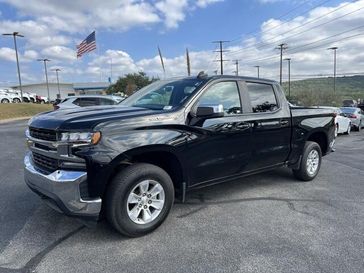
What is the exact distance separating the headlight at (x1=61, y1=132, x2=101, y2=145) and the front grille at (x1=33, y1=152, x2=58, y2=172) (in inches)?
12.6

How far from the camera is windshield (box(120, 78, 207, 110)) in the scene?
15.2 feet

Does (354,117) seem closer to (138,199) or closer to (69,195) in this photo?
(138,199)

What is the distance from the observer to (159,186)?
164 inches

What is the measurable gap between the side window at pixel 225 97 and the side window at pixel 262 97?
0.33 m

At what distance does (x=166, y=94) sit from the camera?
4961 millimetres

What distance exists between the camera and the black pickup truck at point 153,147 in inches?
145

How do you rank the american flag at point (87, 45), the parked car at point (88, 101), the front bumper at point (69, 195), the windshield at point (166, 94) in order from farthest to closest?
the american flag at point (87, 45)
the parked car at point (88, 101)
the windshield at point (166, 94)
the front bumper at point (69, 195)

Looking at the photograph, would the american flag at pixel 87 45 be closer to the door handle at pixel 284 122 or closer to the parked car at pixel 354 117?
the parked car at pixel 354 117

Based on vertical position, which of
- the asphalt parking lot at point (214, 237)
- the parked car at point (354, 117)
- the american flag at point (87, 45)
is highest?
the american flag at point (87, 45)

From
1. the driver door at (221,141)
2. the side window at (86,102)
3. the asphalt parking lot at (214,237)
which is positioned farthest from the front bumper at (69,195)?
the side window at (86,102)

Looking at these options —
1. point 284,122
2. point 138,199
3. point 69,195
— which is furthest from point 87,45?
point 69,195

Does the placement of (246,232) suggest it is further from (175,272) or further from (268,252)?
(175,272)

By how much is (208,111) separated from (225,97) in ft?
2.47

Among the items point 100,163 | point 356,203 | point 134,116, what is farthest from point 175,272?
point 356,203
